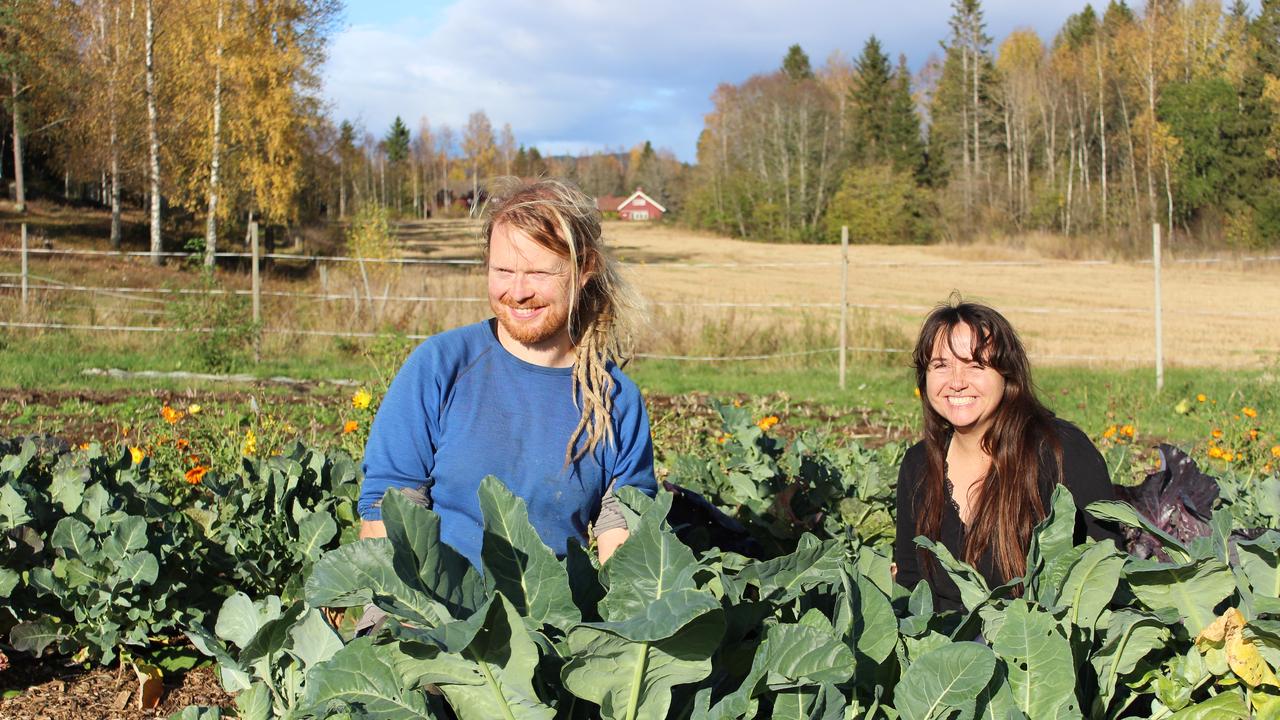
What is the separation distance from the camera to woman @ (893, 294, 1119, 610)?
2.38m

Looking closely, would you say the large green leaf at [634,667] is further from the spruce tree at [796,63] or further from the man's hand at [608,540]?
the spruce tree at [796,63]

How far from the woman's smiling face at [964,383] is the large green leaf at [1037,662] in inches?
48.8

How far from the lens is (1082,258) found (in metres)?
35.1

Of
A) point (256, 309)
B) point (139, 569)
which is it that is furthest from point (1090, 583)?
point (256, 309)

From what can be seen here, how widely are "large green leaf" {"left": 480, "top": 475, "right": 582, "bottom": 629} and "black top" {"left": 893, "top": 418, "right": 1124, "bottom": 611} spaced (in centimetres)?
130

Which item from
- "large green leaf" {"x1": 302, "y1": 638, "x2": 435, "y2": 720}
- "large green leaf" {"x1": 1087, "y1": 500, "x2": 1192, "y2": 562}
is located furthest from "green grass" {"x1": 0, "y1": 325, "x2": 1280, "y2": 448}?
"large green leaf" {"x1": 1087, "y1": 500, "x2": 1192, "y2": 562}

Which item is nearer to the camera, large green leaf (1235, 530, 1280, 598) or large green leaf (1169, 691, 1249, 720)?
large green leaf (1169, 691, 1249, 720)

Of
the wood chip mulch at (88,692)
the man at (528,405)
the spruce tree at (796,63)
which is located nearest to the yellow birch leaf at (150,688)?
the wood chip mulch at (88,692)

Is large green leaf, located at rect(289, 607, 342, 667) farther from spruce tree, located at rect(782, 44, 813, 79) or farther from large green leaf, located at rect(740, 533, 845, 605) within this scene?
spruce tree, located at rect(782, 44, 813, 79)

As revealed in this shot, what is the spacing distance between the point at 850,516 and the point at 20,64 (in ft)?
86.2

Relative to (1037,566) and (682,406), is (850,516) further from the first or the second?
(682,406)

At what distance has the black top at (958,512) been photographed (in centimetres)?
233

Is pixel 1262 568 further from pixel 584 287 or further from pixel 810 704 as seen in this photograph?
pixel 584 287

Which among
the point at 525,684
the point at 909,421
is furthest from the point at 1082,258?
the point at 525,684
